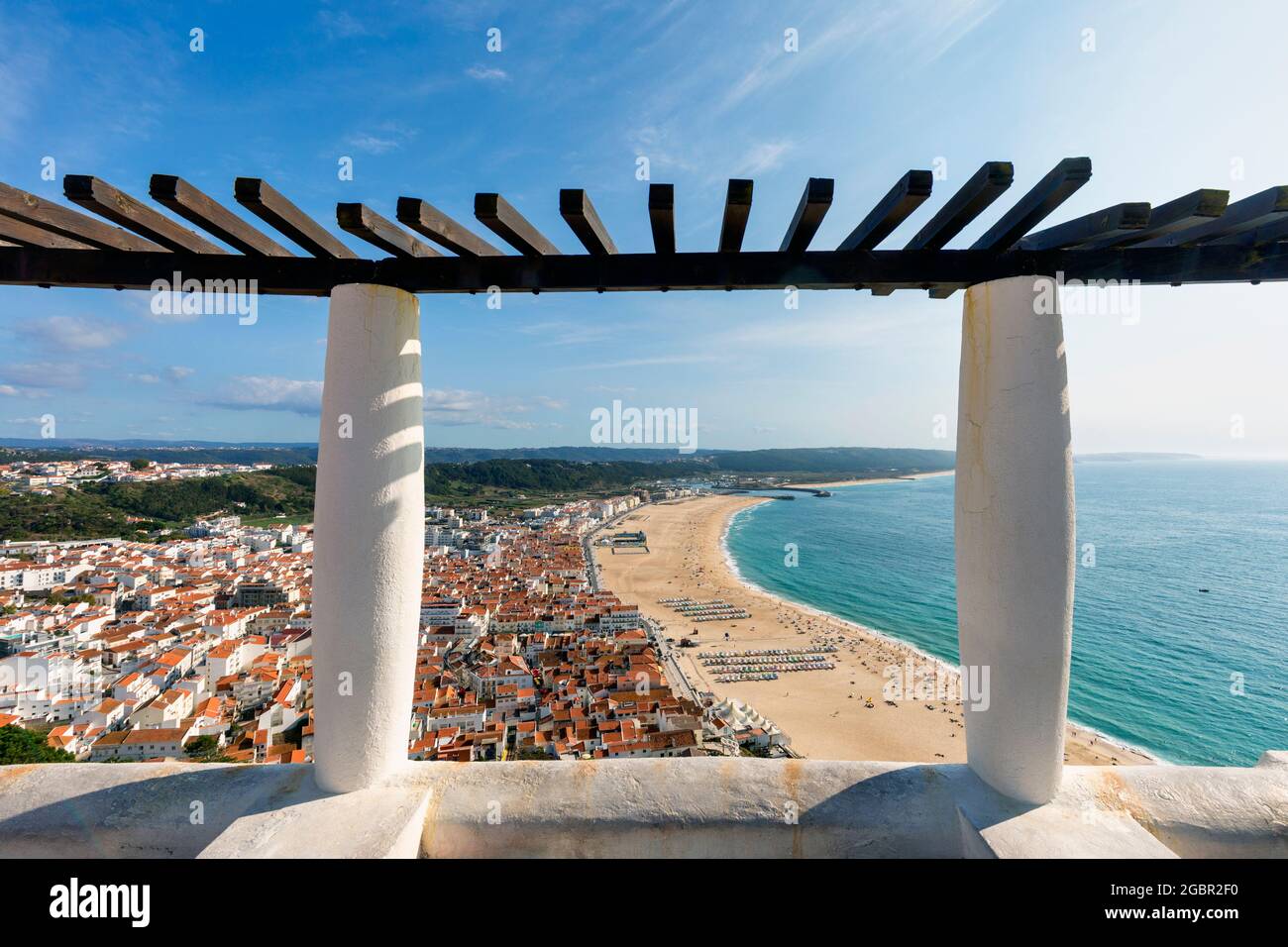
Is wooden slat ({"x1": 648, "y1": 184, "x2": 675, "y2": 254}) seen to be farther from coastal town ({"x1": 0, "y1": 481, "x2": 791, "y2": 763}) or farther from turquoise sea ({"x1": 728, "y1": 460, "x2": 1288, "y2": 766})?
turquoise sea ({"x1": 728, "y1": 460, "x2": 1288, "y2": 766})

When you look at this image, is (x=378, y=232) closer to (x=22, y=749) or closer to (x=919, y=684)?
(x=22, y=749)

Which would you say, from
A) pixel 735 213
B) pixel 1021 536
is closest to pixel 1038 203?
pixel 735 213

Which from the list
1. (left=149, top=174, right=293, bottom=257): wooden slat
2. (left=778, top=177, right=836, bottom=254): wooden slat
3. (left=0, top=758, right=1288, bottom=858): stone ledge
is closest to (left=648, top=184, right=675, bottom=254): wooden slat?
(left=778, top=177, right=836, bottom=254): wooden slat

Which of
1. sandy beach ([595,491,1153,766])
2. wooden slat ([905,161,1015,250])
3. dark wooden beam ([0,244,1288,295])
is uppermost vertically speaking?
wooden slat ([905,161,1015,250])

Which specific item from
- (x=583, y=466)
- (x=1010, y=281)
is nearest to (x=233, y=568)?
(x=1010, y=281)

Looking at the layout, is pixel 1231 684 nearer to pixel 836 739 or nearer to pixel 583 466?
pixel 836 739

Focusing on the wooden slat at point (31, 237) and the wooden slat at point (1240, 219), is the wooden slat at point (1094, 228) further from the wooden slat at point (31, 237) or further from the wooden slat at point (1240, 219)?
the wooden slat at point (31, 237)
